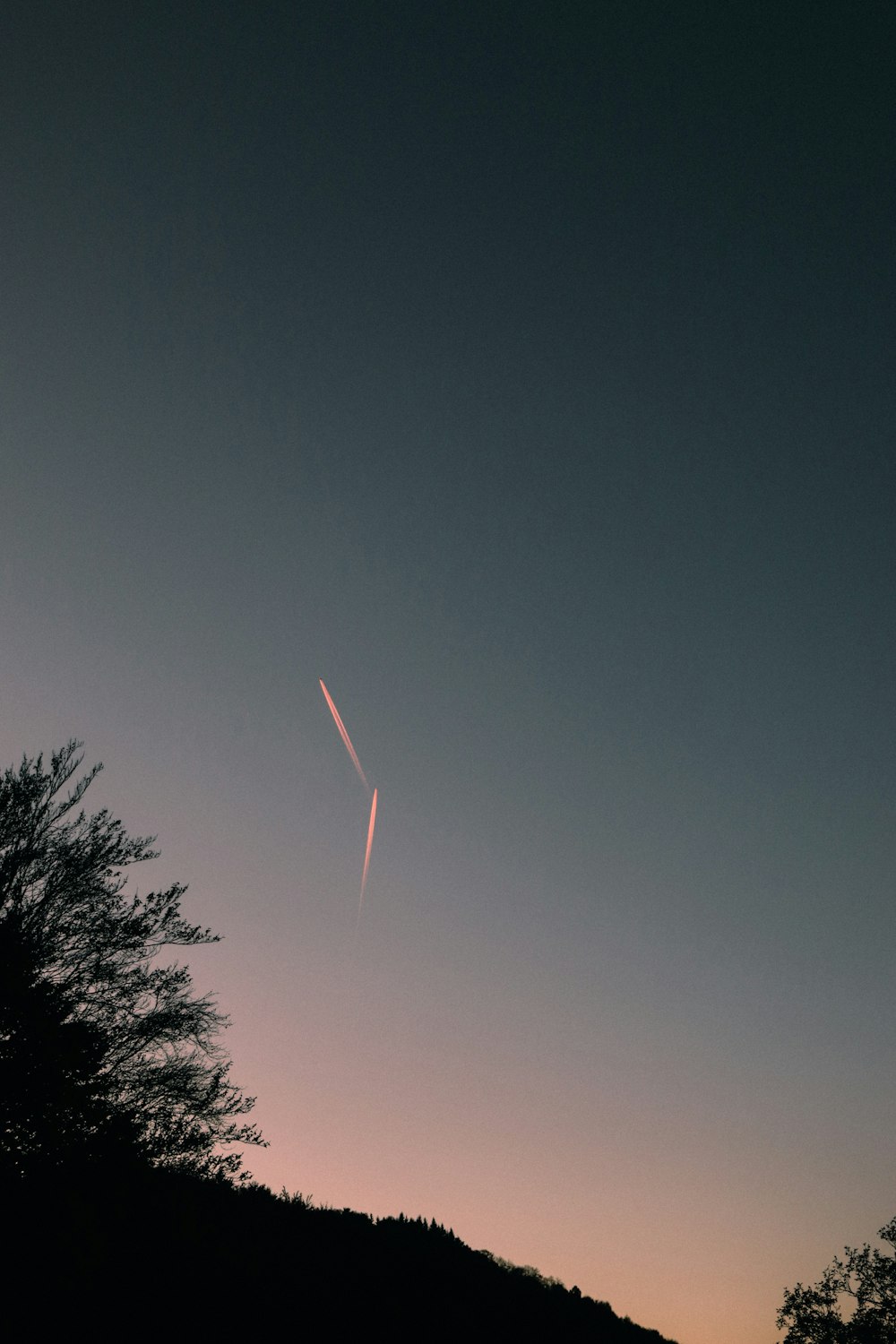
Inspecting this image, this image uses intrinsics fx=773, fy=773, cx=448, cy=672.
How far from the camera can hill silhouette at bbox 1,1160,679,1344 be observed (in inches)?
566

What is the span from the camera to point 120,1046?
19.7 metres

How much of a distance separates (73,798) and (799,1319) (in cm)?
4184

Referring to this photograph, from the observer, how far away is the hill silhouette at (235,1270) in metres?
14.4

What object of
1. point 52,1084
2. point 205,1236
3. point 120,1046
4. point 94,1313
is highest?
point 120,1046

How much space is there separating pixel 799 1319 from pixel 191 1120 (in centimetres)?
3490

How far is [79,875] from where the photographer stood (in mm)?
20219

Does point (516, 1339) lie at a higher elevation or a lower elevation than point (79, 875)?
lower

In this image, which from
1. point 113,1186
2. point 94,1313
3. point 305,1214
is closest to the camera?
point 94,1313

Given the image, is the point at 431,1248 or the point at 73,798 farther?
the point at 431,1248

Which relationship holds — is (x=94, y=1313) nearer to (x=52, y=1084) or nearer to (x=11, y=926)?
(x=52, y=1084)

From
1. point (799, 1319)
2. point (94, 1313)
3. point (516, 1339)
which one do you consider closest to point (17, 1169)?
point (94, 1313)

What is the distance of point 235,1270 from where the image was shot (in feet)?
54.2

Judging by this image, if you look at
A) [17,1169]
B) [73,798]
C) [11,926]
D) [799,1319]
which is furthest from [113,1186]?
[799,1319]

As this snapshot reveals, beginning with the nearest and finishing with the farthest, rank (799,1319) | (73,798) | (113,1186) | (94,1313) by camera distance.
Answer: (94,1313), (113,1186), (73,798), (799,1319)
